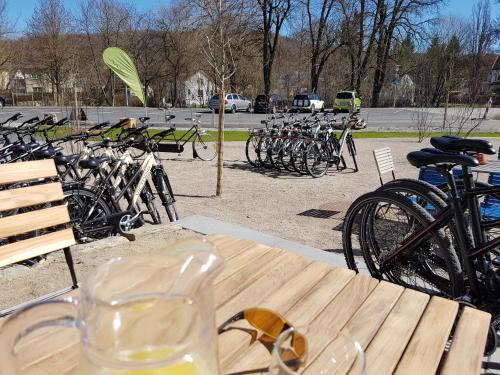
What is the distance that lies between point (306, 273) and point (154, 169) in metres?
3.61

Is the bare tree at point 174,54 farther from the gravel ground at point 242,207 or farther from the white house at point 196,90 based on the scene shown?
the gravel ground at point 242,207

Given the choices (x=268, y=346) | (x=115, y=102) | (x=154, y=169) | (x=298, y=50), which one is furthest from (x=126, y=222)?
(x=298, y=50)

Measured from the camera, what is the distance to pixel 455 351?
1079 millimetres

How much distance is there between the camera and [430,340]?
3.72 ft

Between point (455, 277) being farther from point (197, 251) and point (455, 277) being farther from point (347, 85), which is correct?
point (347, 85)

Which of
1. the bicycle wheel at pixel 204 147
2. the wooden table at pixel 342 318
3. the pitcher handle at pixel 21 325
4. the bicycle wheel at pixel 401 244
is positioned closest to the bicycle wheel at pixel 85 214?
the bicycle wheel at pixel 401 244

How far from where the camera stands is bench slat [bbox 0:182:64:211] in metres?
2.29

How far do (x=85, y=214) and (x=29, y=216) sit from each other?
1.92m

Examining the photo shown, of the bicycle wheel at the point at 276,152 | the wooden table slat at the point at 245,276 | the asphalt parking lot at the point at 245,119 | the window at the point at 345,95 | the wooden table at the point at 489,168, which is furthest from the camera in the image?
the window at the point at 345,95

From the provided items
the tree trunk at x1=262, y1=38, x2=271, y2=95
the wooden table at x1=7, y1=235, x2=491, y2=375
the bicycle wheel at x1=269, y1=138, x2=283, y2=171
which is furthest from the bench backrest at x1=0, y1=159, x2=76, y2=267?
the tree trunk at x1=262, y1=38, x2=271, y2=95

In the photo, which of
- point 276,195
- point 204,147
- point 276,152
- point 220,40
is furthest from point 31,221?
point 204,147

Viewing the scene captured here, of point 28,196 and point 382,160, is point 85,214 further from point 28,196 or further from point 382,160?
point 382,160

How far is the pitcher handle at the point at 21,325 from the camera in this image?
0.55 m

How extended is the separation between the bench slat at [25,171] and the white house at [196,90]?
1575 inches
